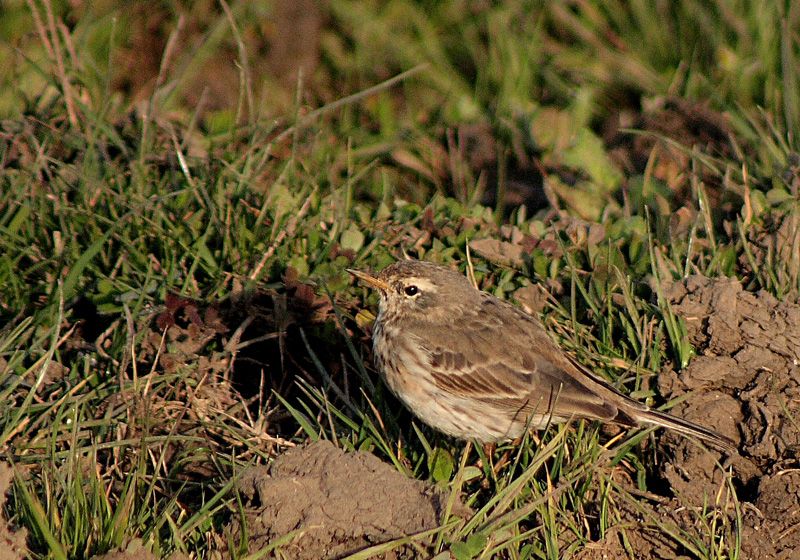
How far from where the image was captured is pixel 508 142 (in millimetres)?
8000

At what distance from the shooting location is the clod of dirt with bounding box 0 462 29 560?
4.14 m

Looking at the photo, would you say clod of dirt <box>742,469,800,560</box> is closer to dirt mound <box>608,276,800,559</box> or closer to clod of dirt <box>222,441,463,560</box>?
dirt mound <box>608,276,800,559</box>

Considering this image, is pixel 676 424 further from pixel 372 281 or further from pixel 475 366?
pixel 372 281

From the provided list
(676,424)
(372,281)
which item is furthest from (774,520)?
(372,281)

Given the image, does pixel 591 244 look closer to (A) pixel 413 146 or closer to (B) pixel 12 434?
(A) pixel 413 146

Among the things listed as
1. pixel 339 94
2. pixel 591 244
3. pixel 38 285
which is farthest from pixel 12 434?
pixel 339 94

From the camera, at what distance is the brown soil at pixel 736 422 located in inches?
196

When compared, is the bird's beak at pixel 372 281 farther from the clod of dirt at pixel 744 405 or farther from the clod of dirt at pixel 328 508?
the clod of dirt at pixel 744 405

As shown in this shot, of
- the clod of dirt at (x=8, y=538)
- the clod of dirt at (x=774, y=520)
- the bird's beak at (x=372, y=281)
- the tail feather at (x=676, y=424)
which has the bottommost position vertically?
the clod of dirt at (x=774, y=520)

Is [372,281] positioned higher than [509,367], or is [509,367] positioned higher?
[372,281]

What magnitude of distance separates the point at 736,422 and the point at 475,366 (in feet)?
4.21

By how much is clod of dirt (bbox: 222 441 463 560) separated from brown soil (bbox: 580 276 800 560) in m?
0.94

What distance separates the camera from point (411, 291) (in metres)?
5.57

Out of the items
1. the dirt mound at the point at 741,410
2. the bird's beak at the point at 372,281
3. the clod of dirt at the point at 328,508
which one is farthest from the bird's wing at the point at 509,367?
the clod of dirt at the point at 328,508
